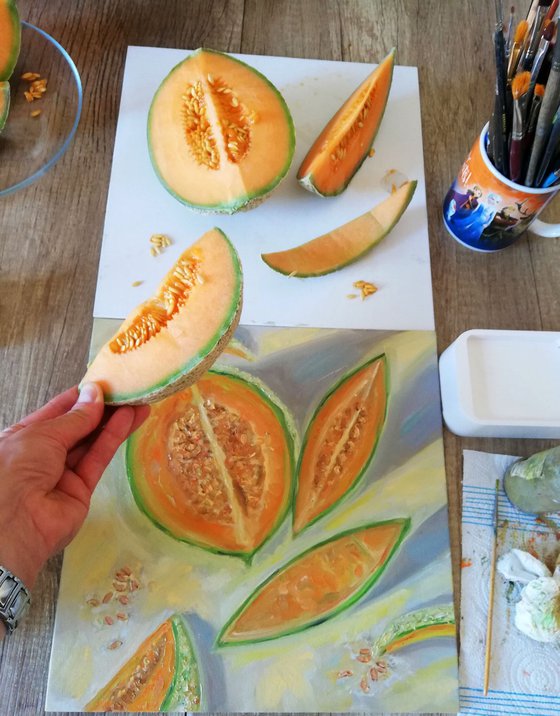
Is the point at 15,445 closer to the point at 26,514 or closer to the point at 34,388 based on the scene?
the point at 26,514

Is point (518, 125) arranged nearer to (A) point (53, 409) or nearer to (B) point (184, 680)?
(A) point (53, 409)

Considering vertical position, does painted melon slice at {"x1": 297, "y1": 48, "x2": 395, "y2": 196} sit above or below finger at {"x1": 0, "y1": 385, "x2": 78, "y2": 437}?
above

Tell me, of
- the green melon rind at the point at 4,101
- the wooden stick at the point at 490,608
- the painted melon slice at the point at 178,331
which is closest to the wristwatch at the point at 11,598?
the painted melon slice at the point at 178,331

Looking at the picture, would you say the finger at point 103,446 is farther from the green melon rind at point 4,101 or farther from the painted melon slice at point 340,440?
the green melon rind at point 4,101

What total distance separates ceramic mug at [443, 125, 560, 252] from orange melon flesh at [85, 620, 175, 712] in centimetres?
73

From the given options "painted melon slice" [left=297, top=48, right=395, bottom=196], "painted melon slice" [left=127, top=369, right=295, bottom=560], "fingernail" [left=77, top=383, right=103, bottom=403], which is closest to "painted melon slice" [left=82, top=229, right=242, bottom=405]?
"fingernail" [left=77, top=383, right=103, bottom=403]

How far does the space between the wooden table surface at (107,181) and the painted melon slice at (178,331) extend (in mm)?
194

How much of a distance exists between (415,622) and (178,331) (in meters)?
0.49

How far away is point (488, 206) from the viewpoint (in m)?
0.94

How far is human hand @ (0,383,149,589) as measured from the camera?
2.25 ft

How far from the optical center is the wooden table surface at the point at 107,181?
0.91 meters

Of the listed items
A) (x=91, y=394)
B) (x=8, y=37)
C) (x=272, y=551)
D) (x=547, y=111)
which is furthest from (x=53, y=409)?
(x=547, y=111)

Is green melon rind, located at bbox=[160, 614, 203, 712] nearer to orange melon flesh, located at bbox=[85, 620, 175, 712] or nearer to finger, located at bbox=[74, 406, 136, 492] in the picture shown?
orange melon flesh, located at bbox=[85, 620, 175, 712]

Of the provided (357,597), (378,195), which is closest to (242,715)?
(357,597)
